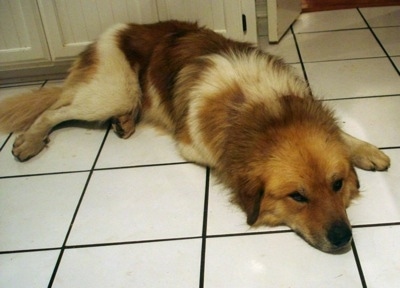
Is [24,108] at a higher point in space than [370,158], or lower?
higher

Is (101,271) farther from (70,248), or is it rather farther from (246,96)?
(246,96)

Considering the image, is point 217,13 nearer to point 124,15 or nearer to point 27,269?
point 124,15

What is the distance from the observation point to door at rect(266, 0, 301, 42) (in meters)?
2.75

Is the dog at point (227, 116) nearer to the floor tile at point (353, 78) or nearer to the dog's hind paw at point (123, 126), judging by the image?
the dog's hind paw at point (123, 126)

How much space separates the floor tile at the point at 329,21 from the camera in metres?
2.95

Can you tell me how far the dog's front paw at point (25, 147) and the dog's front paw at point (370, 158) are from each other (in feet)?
4.32

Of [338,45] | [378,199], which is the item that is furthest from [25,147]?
[338,45]

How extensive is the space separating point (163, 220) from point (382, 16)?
2057 mm

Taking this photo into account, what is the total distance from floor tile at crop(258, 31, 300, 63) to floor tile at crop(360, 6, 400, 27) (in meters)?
0.50

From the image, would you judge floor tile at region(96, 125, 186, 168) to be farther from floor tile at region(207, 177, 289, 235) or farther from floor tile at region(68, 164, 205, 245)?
floor tile at region(207, 177, 289, 235)

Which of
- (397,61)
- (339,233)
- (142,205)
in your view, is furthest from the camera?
(397,61)

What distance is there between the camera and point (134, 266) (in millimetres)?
1543

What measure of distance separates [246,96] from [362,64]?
108 cm

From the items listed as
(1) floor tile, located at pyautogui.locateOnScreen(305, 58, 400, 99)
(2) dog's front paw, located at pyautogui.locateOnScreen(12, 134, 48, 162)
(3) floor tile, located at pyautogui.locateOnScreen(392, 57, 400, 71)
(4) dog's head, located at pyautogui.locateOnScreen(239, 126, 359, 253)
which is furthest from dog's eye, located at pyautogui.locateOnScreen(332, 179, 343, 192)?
(2) dog's front paw, located at pyautogui.locateOnScreen(12, 134, 48, 162)
